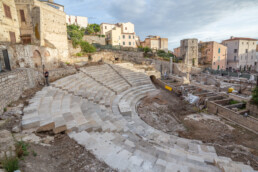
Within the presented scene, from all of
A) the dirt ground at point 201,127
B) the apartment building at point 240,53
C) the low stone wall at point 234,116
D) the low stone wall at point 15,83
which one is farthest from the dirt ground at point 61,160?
the apartment building at point 240,53

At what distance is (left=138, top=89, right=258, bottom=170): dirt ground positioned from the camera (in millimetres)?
6320

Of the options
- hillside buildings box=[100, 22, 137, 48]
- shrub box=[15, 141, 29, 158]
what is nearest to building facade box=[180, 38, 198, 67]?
hillside buildings box=[100, 22, 137, 48]

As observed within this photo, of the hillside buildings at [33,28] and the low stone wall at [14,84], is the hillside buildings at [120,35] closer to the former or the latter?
the hillside buildings at [33,28]

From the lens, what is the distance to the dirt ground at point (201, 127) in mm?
6320

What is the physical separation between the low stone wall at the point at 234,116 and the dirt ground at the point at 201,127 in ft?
1.51

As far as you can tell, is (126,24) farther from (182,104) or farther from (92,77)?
(182,104)

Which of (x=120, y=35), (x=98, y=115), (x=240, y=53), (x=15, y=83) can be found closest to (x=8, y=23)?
(x=15, y=83)

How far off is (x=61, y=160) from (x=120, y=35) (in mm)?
38135

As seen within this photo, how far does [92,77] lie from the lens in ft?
45.5

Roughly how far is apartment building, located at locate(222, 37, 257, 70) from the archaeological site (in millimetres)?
23386

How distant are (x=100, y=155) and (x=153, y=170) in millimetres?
1492

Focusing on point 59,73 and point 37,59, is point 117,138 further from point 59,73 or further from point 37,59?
point 37,59

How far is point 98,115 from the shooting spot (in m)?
7.27

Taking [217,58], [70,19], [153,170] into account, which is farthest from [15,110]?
[70,19]
